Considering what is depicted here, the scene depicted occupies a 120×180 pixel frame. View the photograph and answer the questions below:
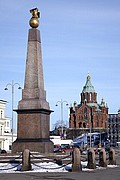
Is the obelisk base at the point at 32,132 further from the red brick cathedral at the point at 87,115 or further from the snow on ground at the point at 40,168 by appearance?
the red brick cathedral at the point at 87,115

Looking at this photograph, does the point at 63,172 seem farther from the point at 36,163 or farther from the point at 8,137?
the point at 8,137

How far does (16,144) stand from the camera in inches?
866

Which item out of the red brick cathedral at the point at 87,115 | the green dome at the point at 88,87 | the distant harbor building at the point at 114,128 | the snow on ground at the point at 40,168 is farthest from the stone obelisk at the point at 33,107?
the green dome at the point at 88,87

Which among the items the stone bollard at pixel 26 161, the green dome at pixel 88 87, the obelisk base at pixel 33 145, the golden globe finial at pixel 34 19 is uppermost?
the green dome at pixel 88 87

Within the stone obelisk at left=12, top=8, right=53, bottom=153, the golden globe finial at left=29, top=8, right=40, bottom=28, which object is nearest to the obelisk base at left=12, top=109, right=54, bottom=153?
the stone obelisk at left=12, top=8, right=53, bottom=153

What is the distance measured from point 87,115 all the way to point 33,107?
112m

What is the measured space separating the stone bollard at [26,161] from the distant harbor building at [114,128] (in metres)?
107

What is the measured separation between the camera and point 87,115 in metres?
133

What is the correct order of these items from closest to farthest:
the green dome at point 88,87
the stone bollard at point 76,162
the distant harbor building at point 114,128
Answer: the stone bollard at point 76,162
the distant harbor building at point 114,128
the green dome at point 88,87

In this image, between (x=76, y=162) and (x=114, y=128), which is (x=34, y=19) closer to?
(x=76, y=162)

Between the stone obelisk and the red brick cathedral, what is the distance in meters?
106

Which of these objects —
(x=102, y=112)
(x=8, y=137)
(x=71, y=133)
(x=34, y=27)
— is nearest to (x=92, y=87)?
(x=102, y=112)

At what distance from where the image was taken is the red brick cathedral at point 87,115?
131 metres

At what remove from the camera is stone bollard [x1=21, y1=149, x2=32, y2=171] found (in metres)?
17.0
